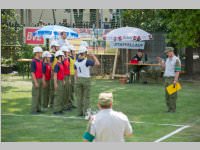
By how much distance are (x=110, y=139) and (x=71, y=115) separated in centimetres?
689

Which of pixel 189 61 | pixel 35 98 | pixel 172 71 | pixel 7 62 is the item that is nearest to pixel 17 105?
pixel 35 98

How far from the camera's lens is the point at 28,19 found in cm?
2920

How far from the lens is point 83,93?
482 inches

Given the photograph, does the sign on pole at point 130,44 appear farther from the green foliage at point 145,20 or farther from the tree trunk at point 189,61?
the tree trunk at point 189,61

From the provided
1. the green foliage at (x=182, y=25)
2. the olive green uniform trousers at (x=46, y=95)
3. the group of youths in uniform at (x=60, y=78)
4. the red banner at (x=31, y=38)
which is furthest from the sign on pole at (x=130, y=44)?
the olive green uniform trousers at (x=46, y=95)

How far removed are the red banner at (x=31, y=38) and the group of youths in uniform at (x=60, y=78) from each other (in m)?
10.6

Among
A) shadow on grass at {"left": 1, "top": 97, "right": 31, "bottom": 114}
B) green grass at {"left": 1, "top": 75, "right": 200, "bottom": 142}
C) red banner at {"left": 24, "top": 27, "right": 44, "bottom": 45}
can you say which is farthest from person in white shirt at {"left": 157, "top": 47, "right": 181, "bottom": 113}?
red banner at {"left": 24, "top": 27, "right": 44, "bottom": 45}

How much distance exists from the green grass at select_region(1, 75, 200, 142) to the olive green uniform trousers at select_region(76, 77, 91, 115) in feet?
1.72

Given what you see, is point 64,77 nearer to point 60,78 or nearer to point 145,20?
point 60,78

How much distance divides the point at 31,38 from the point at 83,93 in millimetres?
12919

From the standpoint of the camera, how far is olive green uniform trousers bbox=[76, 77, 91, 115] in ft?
39.8

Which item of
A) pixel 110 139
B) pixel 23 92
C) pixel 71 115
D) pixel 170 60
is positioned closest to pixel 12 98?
pixel 23 92

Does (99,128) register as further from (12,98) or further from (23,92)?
(23,92)

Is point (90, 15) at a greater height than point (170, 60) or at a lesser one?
greater
